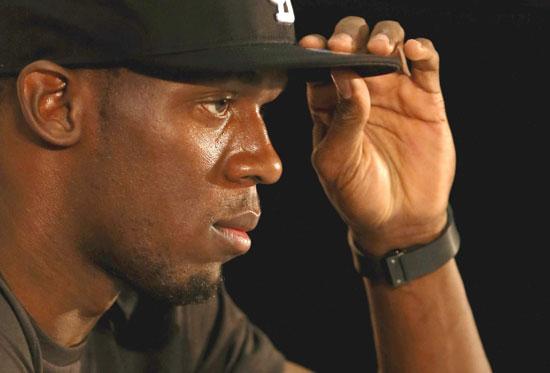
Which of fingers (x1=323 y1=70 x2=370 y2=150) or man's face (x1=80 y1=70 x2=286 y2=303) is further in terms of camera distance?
fingers (x1=323 y1=70 x2=370 y2=150)

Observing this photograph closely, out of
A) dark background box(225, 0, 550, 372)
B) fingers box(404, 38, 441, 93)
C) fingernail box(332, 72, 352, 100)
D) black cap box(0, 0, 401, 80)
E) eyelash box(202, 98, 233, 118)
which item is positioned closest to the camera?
black cap box(0, 0, 401, 80)

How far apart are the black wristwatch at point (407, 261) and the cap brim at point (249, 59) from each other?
1.94ft

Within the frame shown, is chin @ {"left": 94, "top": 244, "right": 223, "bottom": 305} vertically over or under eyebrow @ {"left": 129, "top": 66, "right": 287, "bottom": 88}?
under

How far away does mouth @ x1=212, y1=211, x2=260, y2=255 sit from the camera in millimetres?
1671

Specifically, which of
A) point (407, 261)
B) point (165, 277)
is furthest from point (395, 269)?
point (165, 277)

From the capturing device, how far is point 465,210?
2.51 metres

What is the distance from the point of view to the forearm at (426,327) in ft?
6.97

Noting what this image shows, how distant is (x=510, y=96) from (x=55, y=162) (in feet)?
3.82

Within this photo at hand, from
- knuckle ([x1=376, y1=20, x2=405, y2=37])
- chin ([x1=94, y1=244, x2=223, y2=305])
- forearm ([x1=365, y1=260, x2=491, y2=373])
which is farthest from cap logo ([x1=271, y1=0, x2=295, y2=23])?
forearm ([x1=365, y1=260, x2=491, y2=373])

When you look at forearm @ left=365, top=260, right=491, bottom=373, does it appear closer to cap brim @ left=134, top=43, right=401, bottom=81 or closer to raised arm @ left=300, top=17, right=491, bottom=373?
raised arm @ left=300, top=17, right=491, bottom=373

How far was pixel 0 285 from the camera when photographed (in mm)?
1600

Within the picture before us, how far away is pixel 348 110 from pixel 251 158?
273 mm

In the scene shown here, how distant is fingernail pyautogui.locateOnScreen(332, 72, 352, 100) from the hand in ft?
0.49

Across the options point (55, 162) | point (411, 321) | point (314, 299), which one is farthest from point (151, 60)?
point (314, 299)
